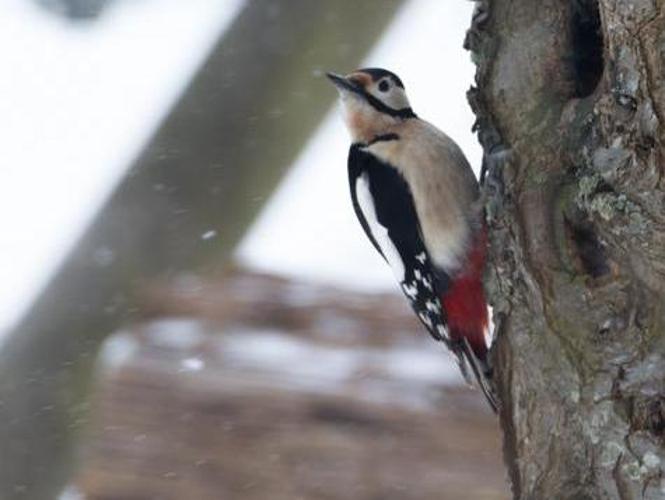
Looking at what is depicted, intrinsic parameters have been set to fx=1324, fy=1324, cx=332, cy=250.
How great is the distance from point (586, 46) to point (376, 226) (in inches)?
32.3

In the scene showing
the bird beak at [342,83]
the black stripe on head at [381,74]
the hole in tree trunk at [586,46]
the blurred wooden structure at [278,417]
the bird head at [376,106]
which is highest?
the hole in tree trunk at [586,46]

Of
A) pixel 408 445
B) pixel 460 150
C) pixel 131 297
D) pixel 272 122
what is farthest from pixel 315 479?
pixel 460 150

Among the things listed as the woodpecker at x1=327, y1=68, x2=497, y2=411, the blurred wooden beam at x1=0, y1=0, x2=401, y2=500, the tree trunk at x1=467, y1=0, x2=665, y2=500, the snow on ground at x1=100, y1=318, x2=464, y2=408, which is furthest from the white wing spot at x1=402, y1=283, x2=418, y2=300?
the blurred wooden beam at x1=0, y1=0, x2=401, y2=500

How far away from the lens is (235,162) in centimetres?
228

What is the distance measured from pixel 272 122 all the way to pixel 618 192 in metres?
0.59

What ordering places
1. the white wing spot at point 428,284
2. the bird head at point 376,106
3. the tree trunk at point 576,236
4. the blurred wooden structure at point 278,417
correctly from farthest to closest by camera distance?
the bird head at point 376,106 → the white wing spot at point 428,284 → the blurred wooden structure at point 278,417 → the tree trunk at point 576,236

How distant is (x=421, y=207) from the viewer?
299 centimetres

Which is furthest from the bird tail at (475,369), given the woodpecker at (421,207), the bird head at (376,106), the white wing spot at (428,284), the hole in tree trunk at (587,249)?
the bird head at (376,106)

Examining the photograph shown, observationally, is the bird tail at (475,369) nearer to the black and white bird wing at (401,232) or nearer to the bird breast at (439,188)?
the black and white bird wing at (401,232)

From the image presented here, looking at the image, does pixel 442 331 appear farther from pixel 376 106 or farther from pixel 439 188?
pixel 376 106

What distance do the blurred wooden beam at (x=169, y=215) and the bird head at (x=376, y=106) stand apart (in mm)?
750

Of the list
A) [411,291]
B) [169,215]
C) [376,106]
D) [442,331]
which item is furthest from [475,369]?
[169,215]

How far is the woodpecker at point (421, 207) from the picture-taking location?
9.48 feet

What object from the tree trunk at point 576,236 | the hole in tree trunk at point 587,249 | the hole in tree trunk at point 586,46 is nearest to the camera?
the tree trunk at point 576,236
